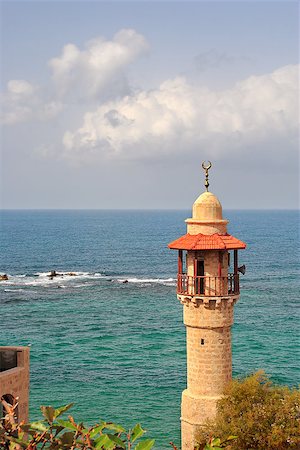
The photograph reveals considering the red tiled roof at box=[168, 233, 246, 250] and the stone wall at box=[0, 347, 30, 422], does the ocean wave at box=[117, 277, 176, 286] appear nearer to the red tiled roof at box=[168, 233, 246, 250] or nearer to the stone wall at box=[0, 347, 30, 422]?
the red tiled roof at box=[168, 233, 246, 250]

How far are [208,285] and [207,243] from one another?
1.72 m

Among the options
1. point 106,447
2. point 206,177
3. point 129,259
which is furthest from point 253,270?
point 106,447

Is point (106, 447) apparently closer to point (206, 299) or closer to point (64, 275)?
point (206, 299)

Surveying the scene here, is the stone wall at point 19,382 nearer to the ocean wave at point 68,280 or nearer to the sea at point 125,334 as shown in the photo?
the sea at point 125,334

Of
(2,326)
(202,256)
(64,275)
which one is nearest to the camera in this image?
(202,256)

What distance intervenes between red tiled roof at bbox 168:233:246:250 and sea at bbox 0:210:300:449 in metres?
13.9

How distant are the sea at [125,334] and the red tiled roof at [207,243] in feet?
45.5

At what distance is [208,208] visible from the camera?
27859 mm

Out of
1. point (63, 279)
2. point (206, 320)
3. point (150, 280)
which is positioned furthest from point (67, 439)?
point (63, 279)

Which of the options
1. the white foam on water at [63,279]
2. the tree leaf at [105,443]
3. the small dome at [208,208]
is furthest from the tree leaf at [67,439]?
the white foam on water at [63,279]

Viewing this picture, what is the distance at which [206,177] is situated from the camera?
93.5ft

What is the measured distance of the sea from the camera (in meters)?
43.8

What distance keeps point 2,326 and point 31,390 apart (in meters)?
21.8

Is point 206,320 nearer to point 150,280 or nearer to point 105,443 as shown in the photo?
point 105,443
